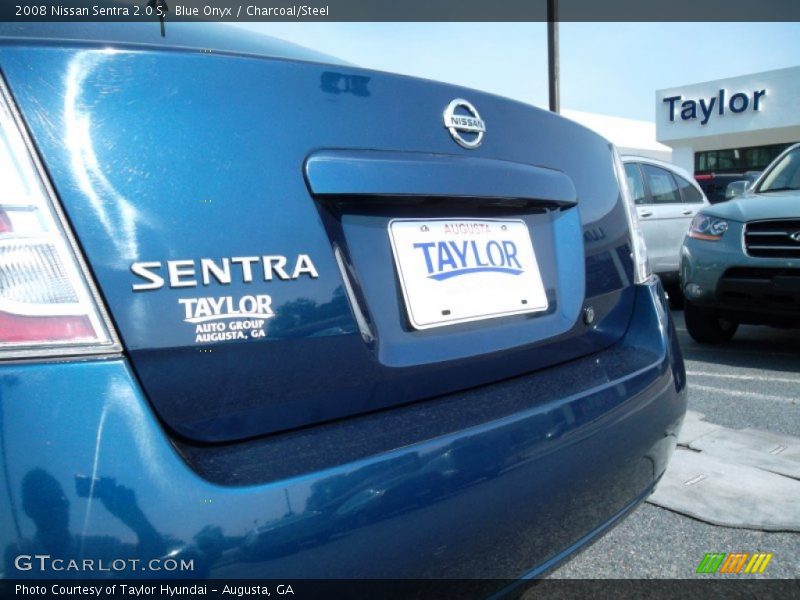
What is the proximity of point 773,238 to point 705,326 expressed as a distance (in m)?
0.92

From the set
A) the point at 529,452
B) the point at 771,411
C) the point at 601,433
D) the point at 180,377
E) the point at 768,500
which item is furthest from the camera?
the point at 771,411

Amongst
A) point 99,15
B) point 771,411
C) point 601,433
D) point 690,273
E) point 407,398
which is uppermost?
point 99,15

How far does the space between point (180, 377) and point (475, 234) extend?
24.7 inches

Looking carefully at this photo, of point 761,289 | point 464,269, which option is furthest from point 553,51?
point 464,269

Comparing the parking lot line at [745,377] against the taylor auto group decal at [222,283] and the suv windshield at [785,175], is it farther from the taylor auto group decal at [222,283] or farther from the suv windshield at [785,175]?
the taylor auto group decal at [222,283]

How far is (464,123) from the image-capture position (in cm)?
121

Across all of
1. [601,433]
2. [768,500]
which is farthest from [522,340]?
[768,500]

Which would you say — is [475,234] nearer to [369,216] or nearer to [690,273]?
[369,216]

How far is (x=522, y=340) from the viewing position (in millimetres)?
1275

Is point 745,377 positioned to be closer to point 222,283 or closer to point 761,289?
point 761,289

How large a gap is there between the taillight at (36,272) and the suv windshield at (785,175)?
202 inches

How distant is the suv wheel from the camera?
4633 millimetres

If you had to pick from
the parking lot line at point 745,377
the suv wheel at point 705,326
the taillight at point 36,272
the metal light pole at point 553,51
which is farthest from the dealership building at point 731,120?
the taillight at point 36,272
